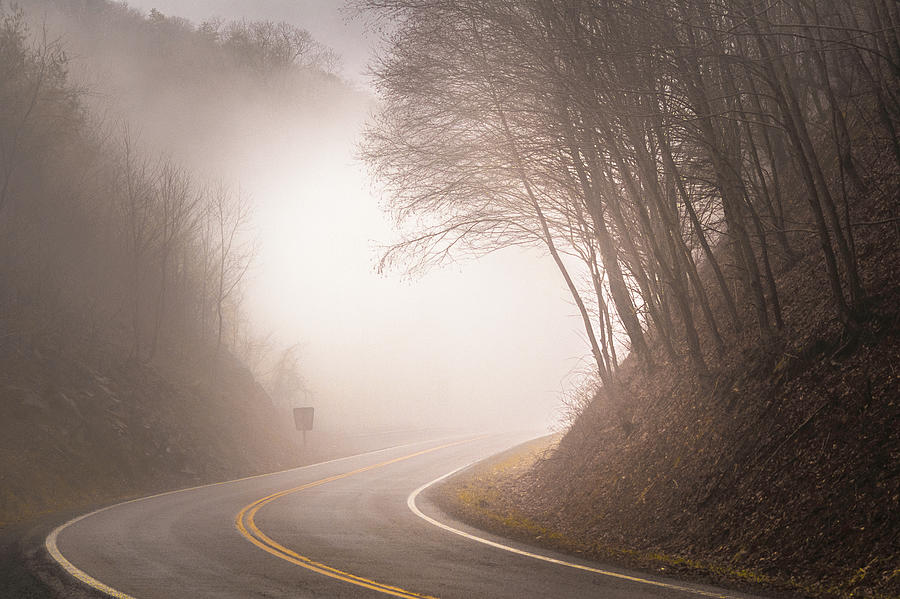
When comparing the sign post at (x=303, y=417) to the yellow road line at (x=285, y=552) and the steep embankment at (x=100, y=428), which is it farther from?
the yellow road line at (x=285, y=552)

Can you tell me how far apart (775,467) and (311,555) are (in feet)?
20.0

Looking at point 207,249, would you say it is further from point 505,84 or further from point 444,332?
point 444,332

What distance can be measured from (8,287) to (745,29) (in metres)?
20.2

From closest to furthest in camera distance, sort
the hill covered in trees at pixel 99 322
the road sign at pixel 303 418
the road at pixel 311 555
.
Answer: the road at pixel 311 555
the hill covered in trees at pixel 99 322
the road sign at pixel 303 418

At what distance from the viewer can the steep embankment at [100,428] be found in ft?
54.4

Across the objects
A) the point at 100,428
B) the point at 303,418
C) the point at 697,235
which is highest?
the point at 697,235

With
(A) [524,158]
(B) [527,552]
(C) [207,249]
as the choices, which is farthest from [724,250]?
(C) [207,249]

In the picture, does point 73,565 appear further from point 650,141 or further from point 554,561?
point 650,141

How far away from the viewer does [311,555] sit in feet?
29.9

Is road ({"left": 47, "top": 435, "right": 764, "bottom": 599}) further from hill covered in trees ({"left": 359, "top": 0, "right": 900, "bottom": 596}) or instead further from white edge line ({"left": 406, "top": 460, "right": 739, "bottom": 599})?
hill covered in trees ({"left": 359, "top": 0, "right": 900, "bottom": 596})

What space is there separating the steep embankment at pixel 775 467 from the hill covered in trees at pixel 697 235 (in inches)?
1.3

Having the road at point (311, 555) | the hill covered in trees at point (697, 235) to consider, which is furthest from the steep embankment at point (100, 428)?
the hill covered in trees at point (697, 235)

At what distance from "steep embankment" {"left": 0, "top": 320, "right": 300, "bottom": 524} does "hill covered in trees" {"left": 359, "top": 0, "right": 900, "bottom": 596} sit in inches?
393

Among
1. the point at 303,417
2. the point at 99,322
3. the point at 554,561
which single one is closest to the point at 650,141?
the point at 554,561
